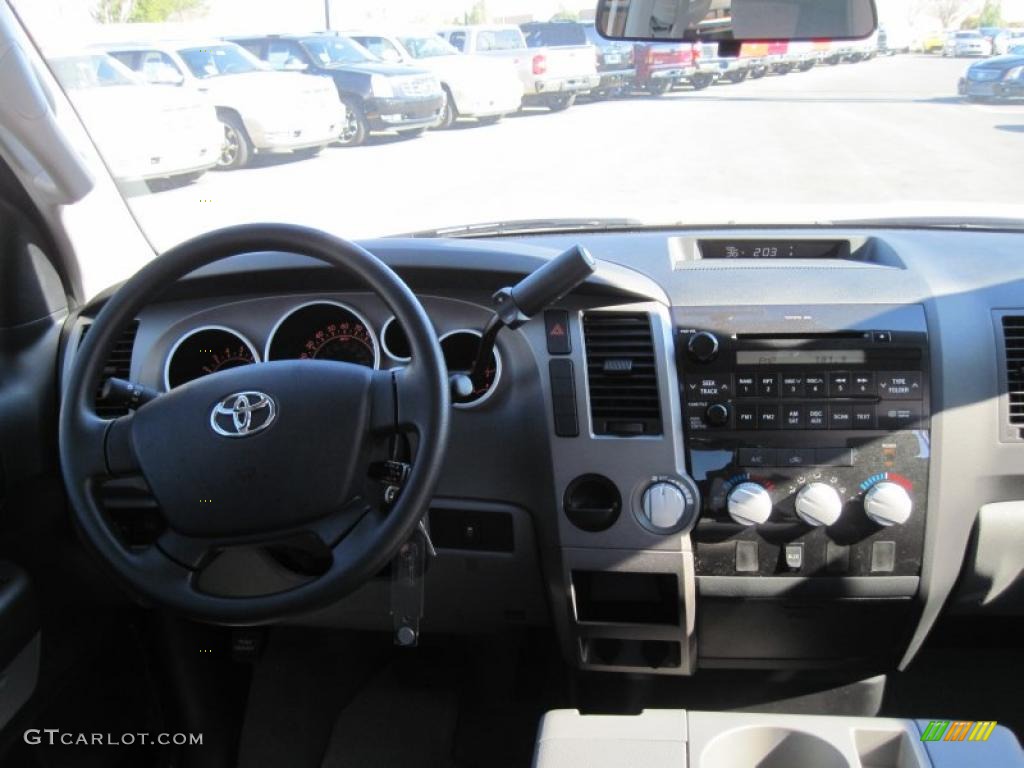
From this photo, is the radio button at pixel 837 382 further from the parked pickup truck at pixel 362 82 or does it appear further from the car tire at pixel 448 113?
the car tire at pixel 448 113

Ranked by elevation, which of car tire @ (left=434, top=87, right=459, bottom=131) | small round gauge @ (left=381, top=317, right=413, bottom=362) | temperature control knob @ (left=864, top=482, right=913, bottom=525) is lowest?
temperature control knob @ (left=864, top=482, right=913, bottom=525)

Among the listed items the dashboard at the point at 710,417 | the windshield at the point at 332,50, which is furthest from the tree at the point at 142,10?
the dashboard at the point at 710,417

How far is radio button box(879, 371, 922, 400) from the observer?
2385 mm

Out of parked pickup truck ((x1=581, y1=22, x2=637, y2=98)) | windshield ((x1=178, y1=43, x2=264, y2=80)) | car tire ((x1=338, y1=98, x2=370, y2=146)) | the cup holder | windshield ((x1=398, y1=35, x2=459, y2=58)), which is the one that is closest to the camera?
the cup holder

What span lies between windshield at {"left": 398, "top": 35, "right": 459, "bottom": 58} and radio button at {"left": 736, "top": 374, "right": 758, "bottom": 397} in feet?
18.6

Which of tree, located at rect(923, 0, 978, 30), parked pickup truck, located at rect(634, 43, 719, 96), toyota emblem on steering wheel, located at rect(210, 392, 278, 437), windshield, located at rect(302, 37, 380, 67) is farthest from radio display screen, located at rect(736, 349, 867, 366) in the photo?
windshield, located at rect(302, 37, 380, 67)

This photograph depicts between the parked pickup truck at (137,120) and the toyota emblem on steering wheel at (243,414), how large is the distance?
120 cm

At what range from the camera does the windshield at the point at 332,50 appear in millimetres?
6418

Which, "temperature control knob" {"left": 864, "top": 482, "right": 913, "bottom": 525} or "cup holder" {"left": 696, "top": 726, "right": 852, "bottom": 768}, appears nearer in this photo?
"cup holder" {"left": 696, "top": 726, "right": 852, "bottom": 768}

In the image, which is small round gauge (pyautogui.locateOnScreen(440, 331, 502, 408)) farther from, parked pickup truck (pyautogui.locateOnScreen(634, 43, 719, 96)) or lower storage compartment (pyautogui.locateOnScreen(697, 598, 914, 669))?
parked pickup truck (pyautogui.locateOnScreen(634, 43, 719, 96))

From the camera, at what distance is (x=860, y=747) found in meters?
1.82

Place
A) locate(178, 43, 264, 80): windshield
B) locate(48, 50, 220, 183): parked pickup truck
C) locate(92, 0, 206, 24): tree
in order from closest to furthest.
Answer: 1. locate(48, 50, 220, 183): parked pickup truck
2. locate(92, 0, 206, 24): tree
3. locate(178, 43, 264, 80): windshield

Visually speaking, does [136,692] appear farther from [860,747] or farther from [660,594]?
[860,747]

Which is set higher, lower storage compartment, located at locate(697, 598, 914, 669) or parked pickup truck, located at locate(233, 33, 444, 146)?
parked pickup truck, located at locate(233, 33, 444, 146)
